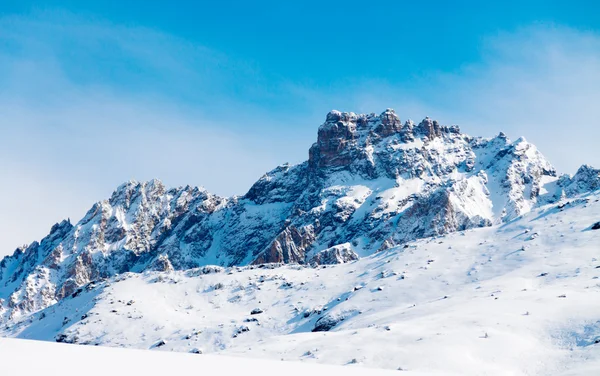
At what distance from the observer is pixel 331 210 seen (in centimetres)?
15238

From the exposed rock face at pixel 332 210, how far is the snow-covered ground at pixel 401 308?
6255 centimetres

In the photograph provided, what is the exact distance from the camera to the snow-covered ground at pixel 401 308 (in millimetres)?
19781

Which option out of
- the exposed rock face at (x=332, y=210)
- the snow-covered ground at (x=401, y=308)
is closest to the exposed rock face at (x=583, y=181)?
the exposed rock face at (x=332, y=210)

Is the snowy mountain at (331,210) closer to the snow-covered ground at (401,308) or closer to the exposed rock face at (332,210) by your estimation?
the exposed rock face at (332,210)

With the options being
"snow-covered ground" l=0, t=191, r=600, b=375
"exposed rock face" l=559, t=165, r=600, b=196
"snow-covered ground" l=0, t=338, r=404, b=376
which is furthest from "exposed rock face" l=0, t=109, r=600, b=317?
"snow-covered ground" l=0, t=338, r=404, b=376

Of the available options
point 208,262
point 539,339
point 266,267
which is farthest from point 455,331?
point 208,262

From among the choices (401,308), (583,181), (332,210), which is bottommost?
(401,308)

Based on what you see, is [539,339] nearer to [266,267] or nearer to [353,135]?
[266,267]

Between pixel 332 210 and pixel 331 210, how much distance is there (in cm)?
39

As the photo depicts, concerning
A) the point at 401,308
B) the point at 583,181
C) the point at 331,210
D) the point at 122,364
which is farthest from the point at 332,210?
the point at 122,364

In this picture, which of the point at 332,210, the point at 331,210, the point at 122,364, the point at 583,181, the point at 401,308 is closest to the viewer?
the point at 122,364

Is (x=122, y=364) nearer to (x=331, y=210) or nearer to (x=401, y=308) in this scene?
(x=401, y=308)

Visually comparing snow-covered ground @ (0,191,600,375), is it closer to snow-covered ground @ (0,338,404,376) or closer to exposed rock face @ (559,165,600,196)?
snow-covered ground @ (0,338,404,376)

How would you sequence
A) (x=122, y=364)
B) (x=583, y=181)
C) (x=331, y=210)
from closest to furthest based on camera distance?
(x=122, y=364), (x=583, y=181), (x=331, y=210)
